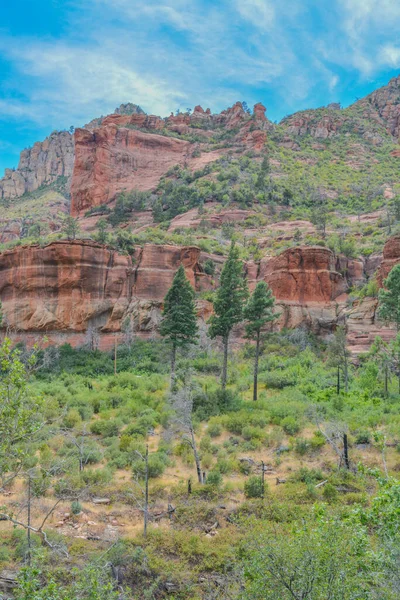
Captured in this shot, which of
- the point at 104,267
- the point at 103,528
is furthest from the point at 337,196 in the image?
the point at 103,528

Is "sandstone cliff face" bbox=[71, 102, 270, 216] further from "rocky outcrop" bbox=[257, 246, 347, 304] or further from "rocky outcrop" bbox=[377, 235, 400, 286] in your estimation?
"rocky outcrop" bbox=[377, 235, 400, 286]

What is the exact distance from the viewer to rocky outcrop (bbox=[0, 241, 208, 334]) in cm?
4047

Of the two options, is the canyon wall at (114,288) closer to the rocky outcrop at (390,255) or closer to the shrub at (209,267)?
the rocky outcrop at (390,255)

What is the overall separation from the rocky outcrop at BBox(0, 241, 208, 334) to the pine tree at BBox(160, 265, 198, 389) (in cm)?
932

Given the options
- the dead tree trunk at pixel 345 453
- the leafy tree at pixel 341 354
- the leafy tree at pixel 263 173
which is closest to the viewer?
the dead tree trunk at pixel 345 453

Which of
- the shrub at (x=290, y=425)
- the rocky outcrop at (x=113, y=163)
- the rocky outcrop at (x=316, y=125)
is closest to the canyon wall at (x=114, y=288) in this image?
the shrub at (x=290, y=425)

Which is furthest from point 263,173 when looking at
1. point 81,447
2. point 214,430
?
point 81,447

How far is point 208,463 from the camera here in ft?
64.4

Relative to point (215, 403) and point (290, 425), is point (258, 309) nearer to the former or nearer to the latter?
point (215, 403)

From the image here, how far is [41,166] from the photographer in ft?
491

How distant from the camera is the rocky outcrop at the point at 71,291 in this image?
133 ft

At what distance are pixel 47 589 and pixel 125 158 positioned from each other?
297ft

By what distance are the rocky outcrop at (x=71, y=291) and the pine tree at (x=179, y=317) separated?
30.6 ft

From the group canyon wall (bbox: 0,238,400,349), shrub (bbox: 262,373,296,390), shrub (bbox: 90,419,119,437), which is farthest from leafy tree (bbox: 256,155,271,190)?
shrub (bbox: 90,419,119,437)
